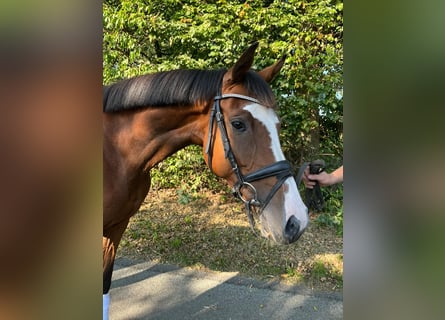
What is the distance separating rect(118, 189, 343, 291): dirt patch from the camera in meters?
4.43

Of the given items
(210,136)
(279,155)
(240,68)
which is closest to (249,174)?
(279,155)

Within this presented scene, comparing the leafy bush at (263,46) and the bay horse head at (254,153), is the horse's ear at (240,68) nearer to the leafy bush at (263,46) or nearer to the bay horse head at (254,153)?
the bay horse head at (254,153)

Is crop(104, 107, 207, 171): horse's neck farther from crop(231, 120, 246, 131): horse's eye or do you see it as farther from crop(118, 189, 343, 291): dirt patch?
crop(118, 189, 343, 291): dirt patch

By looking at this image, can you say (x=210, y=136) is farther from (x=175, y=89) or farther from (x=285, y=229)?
(x=285, y=229)

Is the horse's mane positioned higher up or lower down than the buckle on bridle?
higher up

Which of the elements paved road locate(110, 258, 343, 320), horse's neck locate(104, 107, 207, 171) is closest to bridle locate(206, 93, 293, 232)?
horse's neck locate(104, 107, 207, 171)

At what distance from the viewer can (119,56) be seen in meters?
6.04

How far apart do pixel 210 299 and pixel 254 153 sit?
88.1 inches
